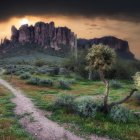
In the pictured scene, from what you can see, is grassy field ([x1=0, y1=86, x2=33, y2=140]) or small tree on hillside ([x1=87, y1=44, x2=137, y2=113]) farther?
small tree on hillside ([x1=87, y1=44, x2=137, y2=113])

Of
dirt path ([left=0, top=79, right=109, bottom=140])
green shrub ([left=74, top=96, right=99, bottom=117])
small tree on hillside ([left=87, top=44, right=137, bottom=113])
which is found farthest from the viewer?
small tree on hillside ([left=87, top=44, right=137, bottom=113])

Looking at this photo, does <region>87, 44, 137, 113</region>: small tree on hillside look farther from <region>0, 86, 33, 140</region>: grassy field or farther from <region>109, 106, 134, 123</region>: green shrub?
<region>0, 86, 33, 140</region>: grassy field

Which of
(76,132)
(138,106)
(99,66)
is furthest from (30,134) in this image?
(138,106)

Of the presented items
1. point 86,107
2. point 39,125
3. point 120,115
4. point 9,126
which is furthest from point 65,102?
point 9,126

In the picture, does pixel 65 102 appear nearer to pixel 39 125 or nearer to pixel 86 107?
pixel 86 107

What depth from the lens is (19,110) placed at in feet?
103

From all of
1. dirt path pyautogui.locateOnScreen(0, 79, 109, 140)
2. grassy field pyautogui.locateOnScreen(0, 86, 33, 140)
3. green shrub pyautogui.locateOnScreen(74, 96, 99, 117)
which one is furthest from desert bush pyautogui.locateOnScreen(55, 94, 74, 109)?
grassy field pyautogui.locateOnScreen(0, 86, 33, 140)

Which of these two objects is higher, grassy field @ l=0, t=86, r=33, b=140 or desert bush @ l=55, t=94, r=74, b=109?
desert bush @ l=55, t=94, r=74, b=109

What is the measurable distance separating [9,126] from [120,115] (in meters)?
8.78

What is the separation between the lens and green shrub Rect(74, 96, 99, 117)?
29.3 meters

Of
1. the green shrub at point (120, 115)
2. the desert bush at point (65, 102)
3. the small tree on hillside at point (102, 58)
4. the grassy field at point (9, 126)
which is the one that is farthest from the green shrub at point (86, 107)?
the grassy field at point (9, 126)

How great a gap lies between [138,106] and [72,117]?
13.3 meters

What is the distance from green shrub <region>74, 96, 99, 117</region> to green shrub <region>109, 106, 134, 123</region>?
1431mm

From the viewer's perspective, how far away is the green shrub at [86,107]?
1155 inches
